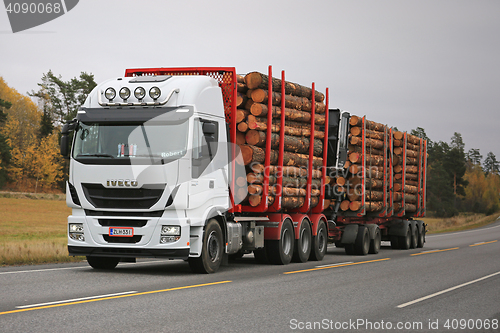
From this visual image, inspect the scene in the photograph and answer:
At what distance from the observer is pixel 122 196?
1108 cm

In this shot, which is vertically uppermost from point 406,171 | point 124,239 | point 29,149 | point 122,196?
point 29,149

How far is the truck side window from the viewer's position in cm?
1127

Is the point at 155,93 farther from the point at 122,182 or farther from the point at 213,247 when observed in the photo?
the point at 213,247

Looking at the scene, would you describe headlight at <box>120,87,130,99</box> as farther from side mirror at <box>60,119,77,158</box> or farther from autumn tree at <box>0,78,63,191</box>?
autumn tree at <box>0,78,63,191</box>

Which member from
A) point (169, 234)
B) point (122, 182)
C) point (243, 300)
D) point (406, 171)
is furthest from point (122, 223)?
point (406, 171)

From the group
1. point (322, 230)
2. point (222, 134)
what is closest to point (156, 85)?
point (222, 134)

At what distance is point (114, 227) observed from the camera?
36.6ft

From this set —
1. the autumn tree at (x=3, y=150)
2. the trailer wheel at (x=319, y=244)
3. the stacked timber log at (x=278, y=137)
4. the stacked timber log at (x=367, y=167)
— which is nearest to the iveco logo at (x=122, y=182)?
the stacked timber log at (x=278, y=137)

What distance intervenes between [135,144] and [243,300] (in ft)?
13.1

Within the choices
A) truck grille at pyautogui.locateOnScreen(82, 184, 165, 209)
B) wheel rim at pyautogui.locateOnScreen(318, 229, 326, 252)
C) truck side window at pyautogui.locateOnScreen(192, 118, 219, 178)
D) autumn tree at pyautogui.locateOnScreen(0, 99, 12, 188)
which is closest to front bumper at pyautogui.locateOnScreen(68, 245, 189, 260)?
truck grille at pyautogui.locateOnScreen(82, 184, 165, 209)

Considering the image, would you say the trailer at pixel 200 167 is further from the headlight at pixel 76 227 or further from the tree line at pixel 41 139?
the tree line at pixel 41 139

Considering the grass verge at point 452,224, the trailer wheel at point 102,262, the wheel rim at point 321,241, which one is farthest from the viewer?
the grass verge at point 452,224

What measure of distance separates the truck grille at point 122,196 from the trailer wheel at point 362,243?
10501 mm

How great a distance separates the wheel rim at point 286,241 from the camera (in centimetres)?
1530
